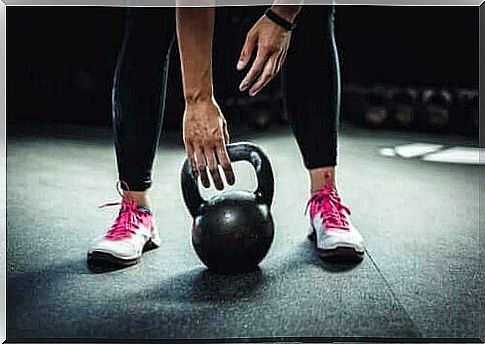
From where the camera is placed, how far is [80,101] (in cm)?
158

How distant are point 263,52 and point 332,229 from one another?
1.03ft

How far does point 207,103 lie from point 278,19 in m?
0.17

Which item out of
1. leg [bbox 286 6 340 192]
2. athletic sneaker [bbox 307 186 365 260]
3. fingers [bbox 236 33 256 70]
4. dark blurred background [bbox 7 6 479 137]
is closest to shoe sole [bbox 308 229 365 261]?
athletic sneaker [bbox 307 186 365 260]

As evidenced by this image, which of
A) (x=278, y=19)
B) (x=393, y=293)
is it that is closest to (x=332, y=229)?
(x=393, y=293)

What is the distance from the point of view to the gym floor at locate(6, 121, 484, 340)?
153cm

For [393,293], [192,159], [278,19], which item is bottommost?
[393,293]

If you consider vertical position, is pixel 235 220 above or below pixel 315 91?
below

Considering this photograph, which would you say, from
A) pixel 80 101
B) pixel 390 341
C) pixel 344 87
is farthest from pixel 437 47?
pixel 80 101

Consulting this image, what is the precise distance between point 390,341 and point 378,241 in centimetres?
17

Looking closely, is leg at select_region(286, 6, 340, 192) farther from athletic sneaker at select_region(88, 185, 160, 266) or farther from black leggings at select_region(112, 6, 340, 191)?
athletic sneaker at select_region(88, 185, 160, 266)

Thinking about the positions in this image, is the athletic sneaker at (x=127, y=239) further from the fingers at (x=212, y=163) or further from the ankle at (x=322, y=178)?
the ankle at (x=322, y=178)

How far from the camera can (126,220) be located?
1.59 meters

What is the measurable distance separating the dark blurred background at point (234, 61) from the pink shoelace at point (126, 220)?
0.14m

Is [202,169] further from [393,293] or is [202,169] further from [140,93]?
[393,293]
